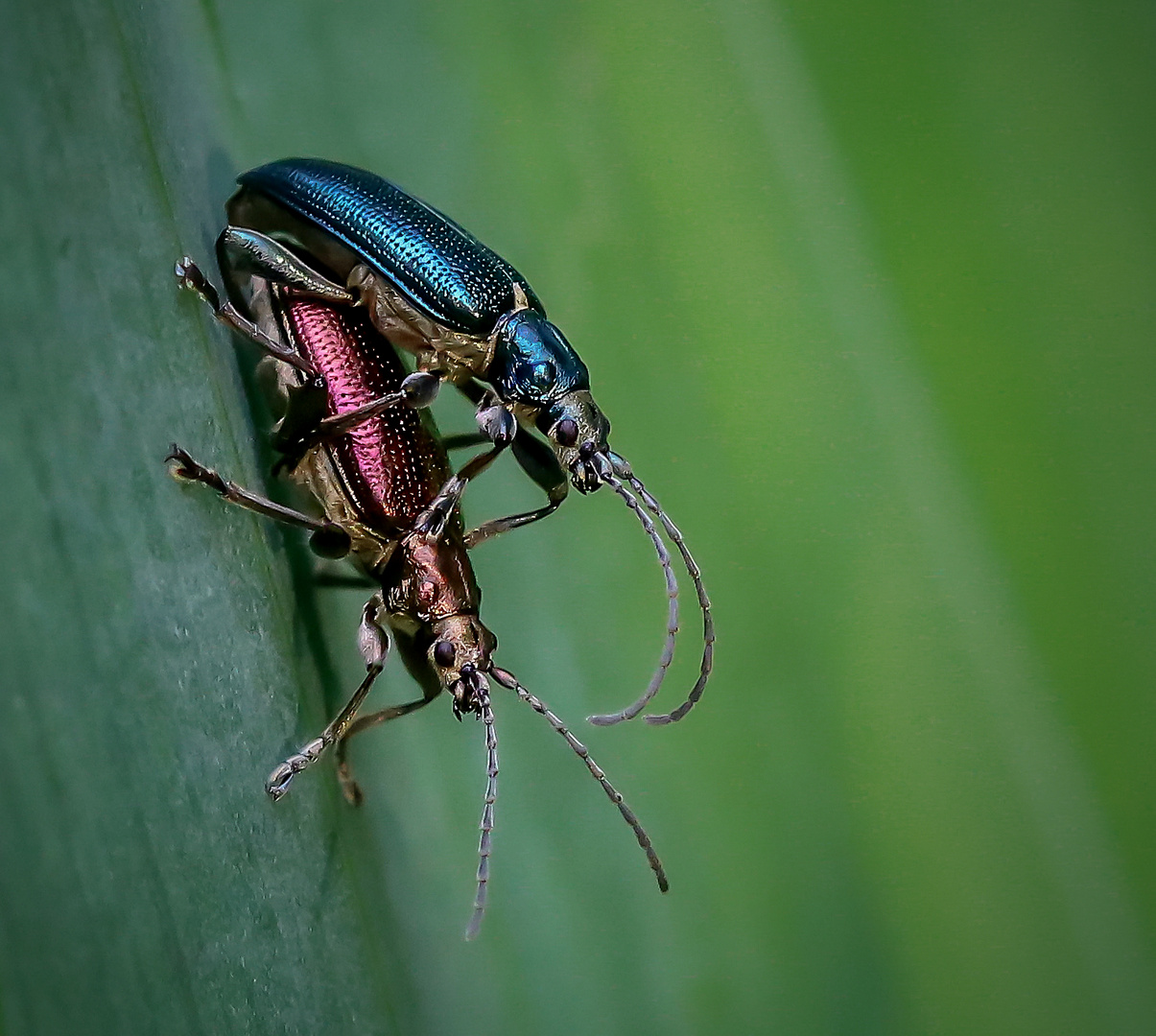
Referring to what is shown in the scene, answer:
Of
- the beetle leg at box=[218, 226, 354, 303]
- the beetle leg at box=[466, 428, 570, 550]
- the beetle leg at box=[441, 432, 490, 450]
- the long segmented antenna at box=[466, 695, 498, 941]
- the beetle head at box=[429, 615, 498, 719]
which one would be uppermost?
the beetle leg at box=[218, 226, 354, 303]

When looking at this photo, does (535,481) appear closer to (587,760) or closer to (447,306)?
(447,306)

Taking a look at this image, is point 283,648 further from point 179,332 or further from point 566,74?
point 566,74

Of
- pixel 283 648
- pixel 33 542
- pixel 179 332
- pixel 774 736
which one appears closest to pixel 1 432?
pixel 33 542

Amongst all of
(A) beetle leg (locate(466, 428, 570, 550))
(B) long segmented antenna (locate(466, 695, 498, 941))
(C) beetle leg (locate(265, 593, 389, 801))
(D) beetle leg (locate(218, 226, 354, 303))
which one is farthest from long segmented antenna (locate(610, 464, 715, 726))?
(D) beetle leg (locate(218, 226, 354, 303))

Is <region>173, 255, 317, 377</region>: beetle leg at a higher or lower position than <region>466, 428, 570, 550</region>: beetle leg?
higher

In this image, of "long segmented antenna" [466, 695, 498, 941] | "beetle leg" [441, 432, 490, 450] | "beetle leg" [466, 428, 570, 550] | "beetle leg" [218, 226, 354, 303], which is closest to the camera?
"long segmented antenna" [466, 695, 498, 941]

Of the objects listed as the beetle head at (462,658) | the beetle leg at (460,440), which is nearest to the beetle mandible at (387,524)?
the beetle head at (462,658)

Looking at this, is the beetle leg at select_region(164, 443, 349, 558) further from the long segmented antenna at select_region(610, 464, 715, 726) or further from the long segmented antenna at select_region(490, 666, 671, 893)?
the long segmented antenna at select_region(610, 464, 715, 726)

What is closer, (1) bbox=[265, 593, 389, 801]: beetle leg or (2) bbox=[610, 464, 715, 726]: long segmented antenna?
(1) bbox=[265, 593, 389, 801]: beetle leg

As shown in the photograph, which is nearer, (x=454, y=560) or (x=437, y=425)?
(x=454, y=560)
